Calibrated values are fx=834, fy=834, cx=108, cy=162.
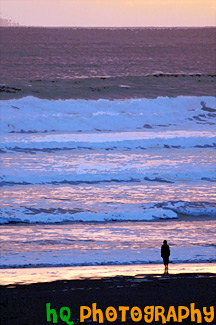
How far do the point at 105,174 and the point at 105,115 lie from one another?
1386 cm

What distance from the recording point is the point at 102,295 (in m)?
13.1

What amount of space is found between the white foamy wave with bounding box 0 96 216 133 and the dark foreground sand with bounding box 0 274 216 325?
21627 mm

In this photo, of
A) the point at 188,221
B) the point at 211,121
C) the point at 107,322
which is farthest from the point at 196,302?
the point at 211,121

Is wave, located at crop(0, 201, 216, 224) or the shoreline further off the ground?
wave, located at crop(0, 201, 216, 224)

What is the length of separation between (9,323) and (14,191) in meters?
10.9

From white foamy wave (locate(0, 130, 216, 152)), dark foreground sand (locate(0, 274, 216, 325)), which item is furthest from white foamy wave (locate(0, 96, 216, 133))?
dark foreground sand (locate(0, 274, 216, 325))

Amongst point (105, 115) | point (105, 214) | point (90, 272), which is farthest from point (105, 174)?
point (105, 115)

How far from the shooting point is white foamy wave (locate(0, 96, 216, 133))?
36.4m

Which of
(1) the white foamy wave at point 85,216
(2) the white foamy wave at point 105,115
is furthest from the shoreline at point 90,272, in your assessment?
(2) the white foamy wave at point 105,115

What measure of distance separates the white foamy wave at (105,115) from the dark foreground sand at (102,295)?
21.6 m

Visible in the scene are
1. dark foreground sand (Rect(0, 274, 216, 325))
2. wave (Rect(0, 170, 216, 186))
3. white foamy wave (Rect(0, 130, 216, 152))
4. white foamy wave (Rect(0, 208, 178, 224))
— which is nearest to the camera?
dark foreground sand (Rect(0, 274, 216, 325))

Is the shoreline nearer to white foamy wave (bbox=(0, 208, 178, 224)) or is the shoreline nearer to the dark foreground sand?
the dark foreground sand

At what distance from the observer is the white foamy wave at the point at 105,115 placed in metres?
36.4

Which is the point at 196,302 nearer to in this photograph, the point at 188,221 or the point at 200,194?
the point at 188,221
